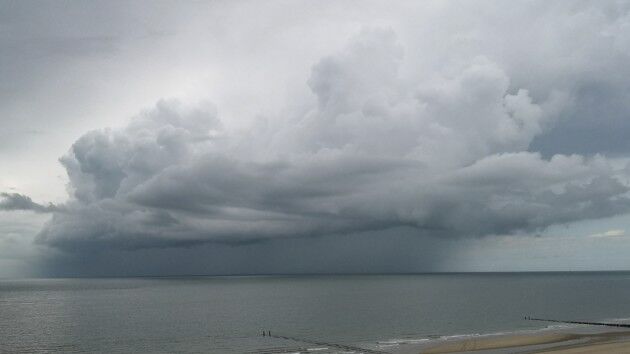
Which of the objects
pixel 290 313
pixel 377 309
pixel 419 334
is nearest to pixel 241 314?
pixel 290 313

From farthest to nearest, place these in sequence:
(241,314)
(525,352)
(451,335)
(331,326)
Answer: (241,314)
(331,326)
(451,335)
(525,352)

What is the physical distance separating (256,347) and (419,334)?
30.7m

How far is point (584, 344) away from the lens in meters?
78.9

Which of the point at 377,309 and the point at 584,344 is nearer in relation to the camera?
the point at 584,344

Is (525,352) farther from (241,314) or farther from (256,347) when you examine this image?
(241,314)

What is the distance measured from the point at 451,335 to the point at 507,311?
58.3 metres

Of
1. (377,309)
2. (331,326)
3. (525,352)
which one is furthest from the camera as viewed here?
(377,309)

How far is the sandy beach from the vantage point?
A: 72287 mm

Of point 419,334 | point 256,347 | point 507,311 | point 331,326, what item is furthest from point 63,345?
point 507,311

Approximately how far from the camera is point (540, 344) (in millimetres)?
81125

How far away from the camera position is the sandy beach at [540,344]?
237 ft

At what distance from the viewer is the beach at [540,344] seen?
72.4 metres

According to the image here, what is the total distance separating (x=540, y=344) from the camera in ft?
266

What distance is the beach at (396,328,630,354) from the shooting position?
72.4 metres
